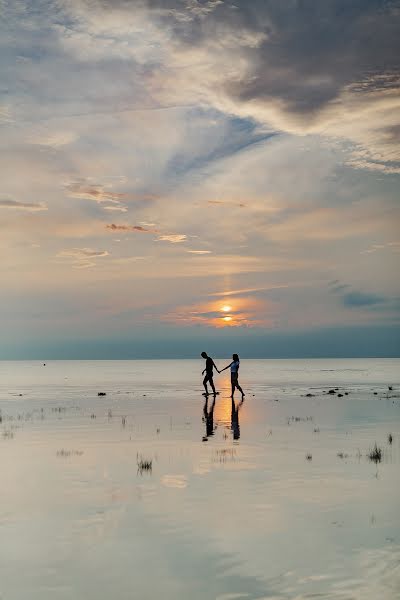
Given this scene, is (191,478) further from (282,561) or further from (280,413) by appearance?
(280,413)

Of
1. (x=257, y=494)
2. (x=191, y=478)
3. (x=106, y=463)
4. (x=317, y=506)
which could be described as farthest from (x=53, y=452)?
(x=317, y=506)

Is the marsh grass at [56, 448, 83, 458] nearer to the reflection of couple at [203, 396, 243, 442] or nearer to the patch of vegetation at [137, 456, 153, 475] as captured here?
the patch of vegetation at [137, 456, 153, 475]

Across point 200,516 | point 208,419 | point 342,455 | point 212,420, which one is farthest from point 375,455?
point 208,419

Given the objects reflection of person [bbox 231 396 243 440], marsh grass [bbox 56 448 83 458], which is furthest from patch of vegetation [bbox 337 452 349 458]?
marsh grass [bbox 56 448 83 458]

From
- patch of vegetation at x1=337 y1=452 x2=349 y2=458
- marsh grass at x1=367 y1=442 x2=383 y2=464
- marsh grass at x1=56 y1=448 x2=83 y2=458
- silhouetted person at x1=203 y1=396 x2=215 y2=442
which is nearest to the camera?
marsh grass at x1=367 y1=442 x2=383 y2=464

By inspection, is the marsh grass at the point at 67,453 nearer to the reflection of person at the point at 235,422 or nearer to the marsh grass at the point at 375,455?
the reflection of person at the point at 235,422

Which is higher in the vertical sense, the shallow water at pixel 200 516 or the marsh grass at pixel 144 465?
the marsh grass at pixel 144 465

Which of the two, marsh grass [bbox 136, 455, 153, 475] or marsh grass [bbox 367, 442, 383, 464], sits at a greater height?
marsh grass [bbox 136, 455, 153, 475]

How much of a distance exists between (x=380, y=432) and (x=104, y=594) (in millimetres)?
18698

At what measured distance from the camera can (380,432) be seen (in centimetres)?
2533

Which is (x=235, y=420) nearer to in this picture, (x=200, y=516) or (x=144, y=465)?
(x=144, y=465)

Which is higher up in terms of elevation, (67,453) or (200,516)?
(67,453)

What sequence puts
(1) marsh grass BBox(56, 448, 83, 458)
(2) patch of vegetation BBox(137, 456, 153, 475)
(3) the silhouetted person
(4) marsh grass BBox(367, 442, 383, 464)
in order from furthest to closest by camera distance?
1. (3) the silhouetted person
2. (1) marsh grass BBox(56, 448, 83, 458)
3. (4) marsh grass BBox(367, 442, 383, 464)
4. (2) patch of vegetation BBox(137, 456, 153, 475)

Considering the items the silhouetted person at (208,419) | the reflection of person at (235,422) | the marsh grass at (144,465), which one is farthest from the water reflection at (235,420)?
the marsh grass at (144,465)
